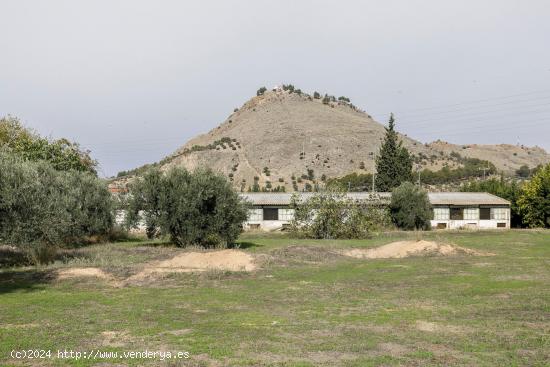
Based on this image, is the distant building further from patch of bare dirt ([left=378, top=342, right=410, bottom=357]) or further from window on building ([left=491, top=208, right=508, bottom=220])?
patch of bare dirt ([left=378, top=342, right=410, bottom=357])

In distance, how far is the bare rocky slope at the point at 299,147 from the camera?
105125 millimetres

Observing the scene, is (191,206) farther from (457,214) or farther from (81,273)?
(457,214)

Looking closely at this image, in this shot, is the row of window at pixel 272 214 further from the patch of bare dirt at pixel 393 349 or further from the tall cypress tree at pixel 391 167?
the patch of bare dirt at pixel 393 349

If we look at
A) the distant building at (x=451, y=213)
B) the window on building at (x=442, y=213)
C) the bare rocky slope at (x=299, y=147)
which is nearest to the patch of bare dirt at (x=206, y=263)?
the distant building at (x=451, y=213)

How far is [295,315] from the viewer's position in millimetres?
13945

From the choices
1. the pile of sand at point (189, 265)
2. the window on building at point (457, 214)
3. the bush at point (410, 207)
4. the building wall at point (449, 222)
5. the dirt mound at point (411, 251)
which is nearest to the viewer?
the pile of sand at point (189, 265)

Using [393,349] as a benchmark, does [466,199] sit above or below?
above

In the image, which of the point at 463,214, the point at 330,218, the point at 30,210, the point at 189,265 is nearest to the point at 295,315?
the point at 189,265

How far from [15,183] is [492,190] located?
196 feet

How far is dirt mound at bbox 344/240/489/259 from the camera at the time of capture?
97.1ft

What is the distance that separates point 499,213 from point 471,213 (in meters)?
3.17

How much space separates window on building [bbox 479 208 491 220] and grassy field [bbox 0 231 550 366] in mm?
37441

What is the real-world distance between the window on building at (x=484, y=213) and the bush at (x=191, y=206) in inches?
1430

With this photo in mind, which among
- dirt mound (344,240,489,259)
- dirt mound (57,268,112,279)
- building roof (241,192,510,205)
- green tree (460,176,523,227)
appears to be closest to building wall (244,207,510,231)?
building roof (241,192,510,205)
